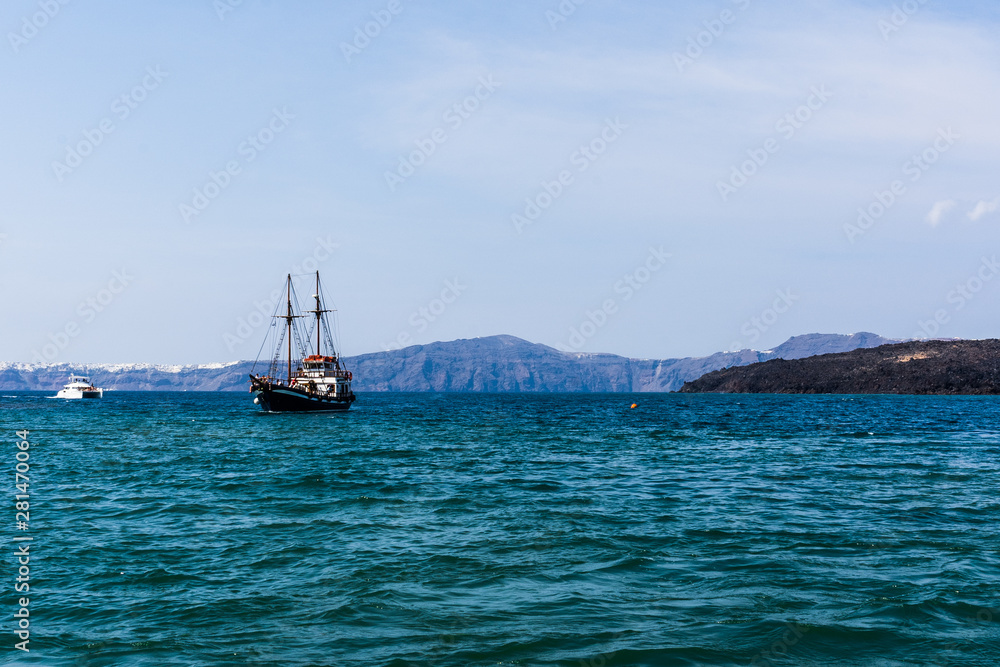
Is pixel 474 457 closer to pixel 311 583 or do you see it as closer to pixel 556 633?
pixel 311 583

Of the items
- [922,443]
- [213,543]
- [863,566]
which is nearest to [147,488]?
[213,543]

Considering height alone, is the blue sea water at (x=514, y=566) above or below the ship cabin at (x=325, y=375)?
below

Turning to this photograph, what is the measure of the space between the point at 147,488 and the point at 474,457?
15077mm

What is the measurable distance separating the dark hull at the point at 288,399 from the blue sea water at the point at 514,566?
57501mm

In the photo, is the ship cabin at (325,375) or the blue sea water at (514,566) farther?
the ship cabin at (325,375)

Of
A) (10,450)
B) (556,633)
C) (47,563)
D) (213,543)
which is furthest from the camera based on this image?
(10,450)

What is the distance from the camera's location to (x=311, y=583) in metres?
13.2
